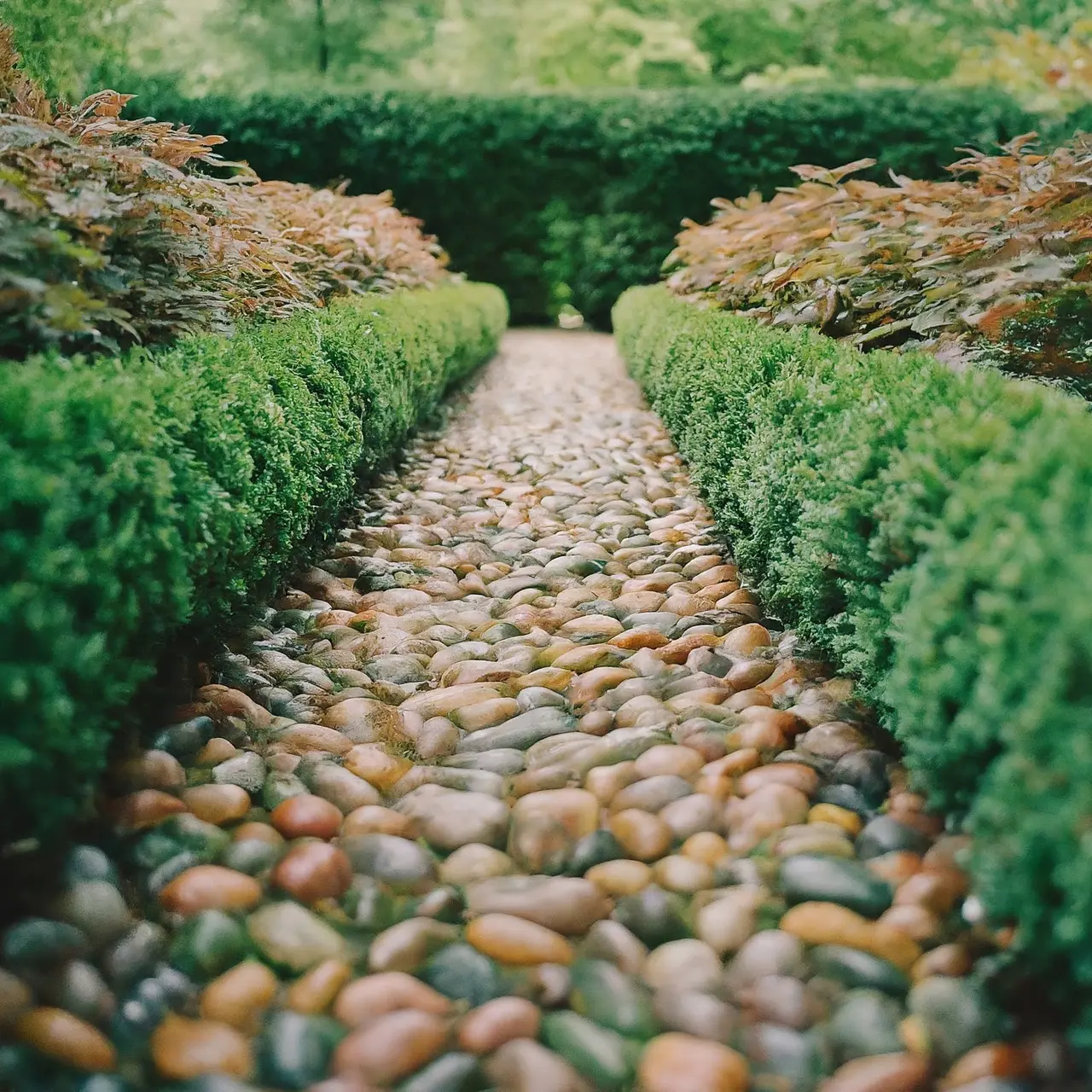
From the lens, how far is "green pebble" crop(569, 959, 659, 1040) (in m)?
1.30

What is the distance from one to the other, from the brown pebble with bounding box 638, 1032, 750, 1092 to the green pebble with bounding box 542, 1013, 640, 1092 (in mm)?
24

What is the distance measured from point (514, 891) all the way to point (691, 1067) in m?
0.43

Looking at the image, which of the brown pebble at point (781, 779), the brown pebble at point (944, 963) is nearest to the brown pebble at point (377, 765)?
the brown pebble at point (781, 779)

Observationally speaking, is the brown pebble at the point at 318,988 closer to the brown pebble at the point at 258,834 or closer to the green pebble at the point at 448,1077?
the green pebble at the point at 448,1077

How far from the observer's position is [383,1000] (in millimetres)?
1323

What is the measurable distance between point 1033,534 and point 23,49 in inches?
353

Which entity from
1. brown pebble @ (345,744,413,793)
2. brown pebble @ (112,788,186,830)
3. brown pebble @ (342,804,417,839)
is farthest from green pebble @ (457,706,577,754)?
brown pebble @ (112,788,186,830)

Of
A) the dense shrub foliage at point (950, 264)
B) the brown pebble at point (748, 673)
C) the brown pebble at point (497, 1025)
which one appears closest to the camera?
the brown pebble at point (497, 1025)

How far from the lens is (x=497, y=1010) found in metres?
1.29

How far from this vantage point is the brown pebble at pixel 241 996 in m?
1.32

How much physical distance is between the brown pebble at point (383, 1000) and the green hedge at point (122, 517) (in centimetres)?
58

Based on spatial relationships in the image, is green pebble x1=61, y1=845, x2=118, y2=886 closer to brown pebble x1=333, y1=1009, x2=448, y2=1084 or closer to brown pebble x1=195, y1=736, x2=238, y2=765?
brown pebble x1=195, y1=736, x2=238, y2=765

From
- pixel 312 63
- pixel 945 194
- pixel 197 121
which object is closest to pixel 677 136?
pixel 197 121

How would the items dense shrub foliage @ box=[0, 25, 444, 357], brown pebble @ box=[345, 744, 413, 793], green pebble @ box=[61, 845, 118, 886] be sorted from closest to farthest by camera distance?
green pebble @ box=[61, 845, 118, 886], brown pebble @ box=[345, 744, 413, 793], dense shrub foliage @ box=[0, 25, 444, 357]
